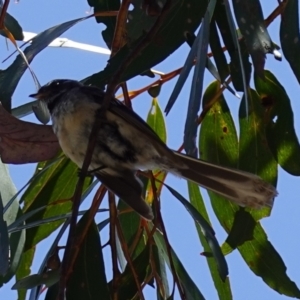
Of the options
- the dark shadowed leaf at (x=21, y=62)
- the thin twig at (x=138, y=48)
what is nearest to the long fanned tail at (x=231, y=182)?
the dark shadowed leaf at (x=21, y=62)

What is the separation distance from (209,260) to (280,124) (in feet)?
2.20

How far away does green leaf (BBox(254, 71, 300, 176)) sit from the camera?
313cm

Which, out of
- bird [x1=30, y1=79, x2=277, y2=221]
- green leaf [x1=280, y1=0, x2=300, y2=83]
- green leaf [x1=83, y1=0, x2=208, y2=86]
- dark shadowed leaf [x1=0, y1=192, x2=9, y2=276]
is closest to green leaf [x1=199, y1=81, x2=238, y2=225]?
bird [x1=30, y1=79, x2=277, y2=221]

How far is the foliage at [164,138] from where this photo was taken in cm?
268

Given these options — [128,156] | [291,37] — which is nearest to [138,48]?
[291,37]

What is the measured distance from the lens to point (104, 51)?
3559 millimetres

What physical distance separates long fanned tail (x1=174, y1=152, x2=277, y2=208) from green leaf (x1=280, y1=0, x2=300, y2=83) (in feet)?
1.59

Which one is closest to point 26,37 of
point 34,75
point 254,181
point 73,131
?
point 34,75

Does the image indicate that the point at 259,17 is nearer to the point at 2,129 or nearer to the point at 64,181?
the point at 2,129

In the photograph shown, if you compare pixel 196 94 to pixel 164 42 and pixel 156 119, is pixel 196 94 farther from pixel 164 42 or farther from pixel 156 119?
pixel 156 119

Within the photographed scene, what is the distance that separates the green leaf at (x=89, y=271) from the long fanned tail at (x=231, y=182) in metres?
0.40

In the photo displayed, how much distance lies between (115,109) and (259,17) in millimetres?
596

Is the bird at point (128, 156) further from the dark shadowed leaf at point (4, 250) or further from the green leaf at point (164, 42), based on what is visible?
the dark shadowed leaf at point (4, 250)

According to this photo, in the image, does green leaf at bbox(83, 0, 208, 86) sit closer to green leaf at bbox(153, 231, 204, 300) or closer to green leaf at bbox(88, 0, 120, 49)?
green leaf at bbox(88, 0, 120, 49)
